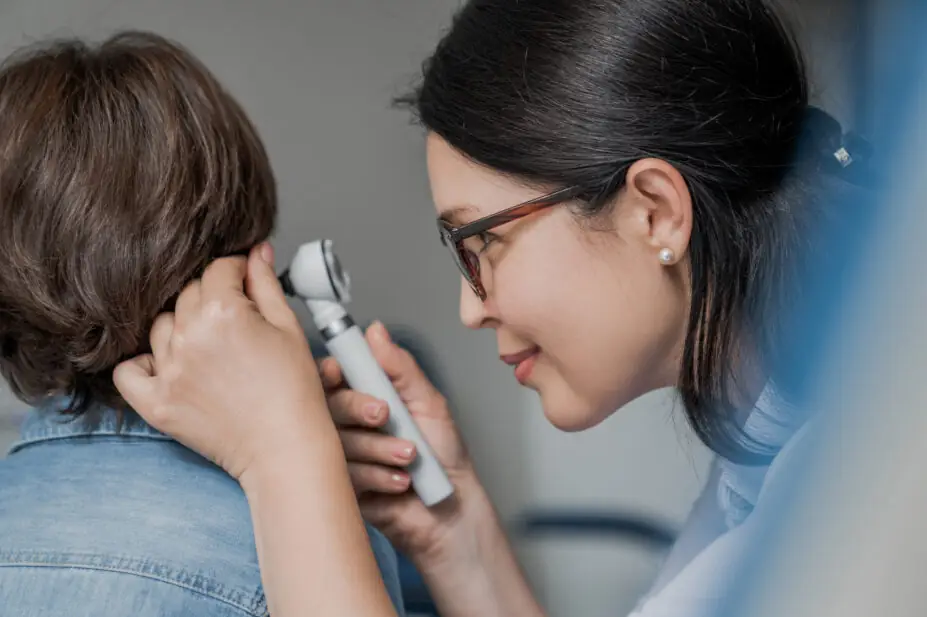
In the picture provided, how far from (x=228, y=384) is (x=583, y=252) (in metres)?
0.31

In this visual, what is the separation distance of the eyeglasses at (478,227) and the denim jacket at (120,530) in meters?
0.28

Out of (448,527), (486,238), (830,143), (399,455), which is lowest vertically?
(448,527)

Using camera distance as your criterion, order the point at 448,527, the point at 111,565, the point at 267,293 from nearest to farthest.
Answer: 1. the point at 111,565
2. the point at 267,293
3. the point at 448,527

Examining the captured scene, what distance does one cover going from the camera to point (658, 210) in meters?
0.70

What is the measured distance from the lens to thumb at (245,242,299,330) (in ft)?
2.45

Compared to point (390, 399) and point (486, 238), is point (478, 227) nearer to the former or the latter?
point (486, 238)

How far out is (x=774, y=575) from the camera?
0.17 metres

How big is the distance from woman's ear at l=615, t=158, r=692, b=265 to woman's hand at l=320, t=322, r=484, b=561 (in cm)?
28

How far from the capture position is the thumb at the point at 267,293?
29.4 inches

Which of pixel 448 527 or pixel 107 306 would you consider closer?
pixel 107 306

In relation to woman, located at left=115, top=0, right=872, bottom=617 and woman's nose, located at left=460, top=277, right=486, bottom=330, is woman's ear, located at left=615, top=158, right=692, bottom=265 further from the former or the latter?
woman's nose, located at left=460, top=277, right=486, bottom=330

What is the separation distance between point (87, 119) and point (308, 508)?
1.20 ft

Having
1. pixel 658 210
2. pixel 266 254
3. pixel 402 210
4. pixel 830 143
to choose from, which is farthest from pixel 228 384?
pixel 402 210

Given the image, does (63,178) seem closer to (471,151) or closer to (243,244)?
(243,244)
